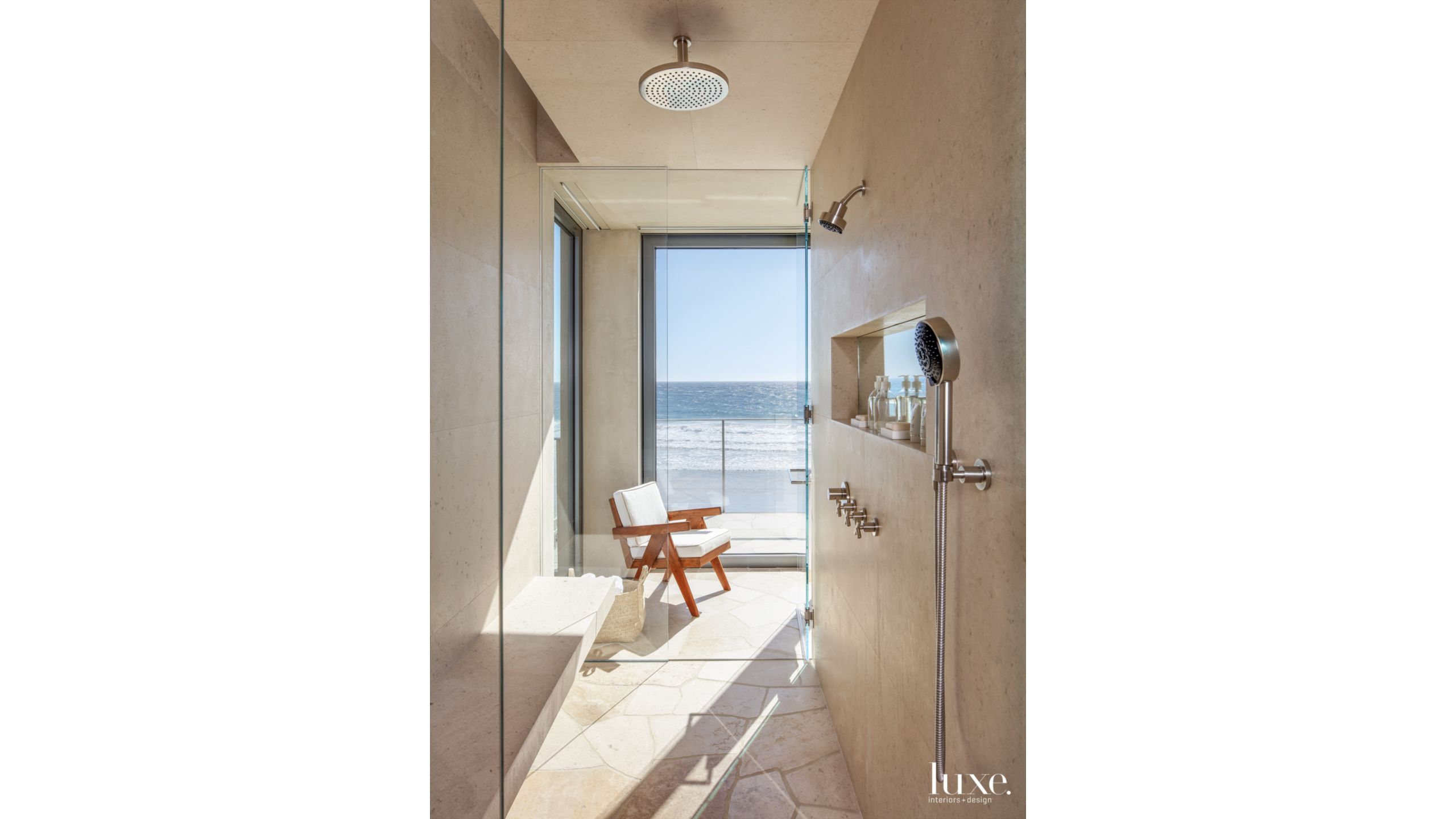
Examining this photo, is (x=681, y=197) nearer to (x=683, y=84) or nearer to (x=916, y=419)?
(x=683, y=84)

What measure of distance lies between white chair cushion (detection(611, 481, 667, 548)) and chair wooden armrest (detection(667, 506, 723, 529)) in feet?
0.14

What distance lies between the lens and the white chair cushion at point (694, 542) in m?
1.72

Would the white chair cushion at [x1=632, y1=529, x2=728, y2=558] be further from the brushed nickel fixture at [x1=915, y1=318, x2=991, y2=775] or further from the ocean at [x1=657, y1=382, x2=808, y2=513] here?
the brushed nickel fixture at [x1=915, y1=318, x2=991, y2=775]

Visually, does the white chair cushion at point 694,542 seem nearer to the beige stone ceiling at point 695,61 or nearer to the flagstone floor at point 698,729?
the flagstone floor at point 698,729

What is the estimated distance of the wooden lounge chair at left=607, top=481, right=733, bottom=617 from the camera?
1.65m

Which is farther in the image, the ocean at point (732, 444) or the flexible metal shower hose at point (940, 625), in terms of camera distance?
the ocean at point (732, 444)

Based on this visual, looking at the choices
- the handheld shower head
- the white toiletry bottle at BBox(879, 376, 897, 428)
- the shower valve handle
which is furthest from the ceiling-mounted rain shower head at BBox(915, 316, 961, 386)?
the white toiletry bottle at BBox(879, 376, 897, 428)

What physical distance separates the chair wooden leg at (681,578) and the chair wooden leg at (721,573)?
0.15m

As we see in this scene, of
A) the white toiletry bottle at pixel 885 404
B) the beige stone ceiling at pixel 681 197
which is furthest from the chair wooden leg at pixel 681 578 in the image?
the beige stone ceiling at pixel 681 197

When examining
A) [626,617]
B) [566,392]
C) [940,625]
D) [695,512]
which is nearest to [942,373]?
[940,625]
